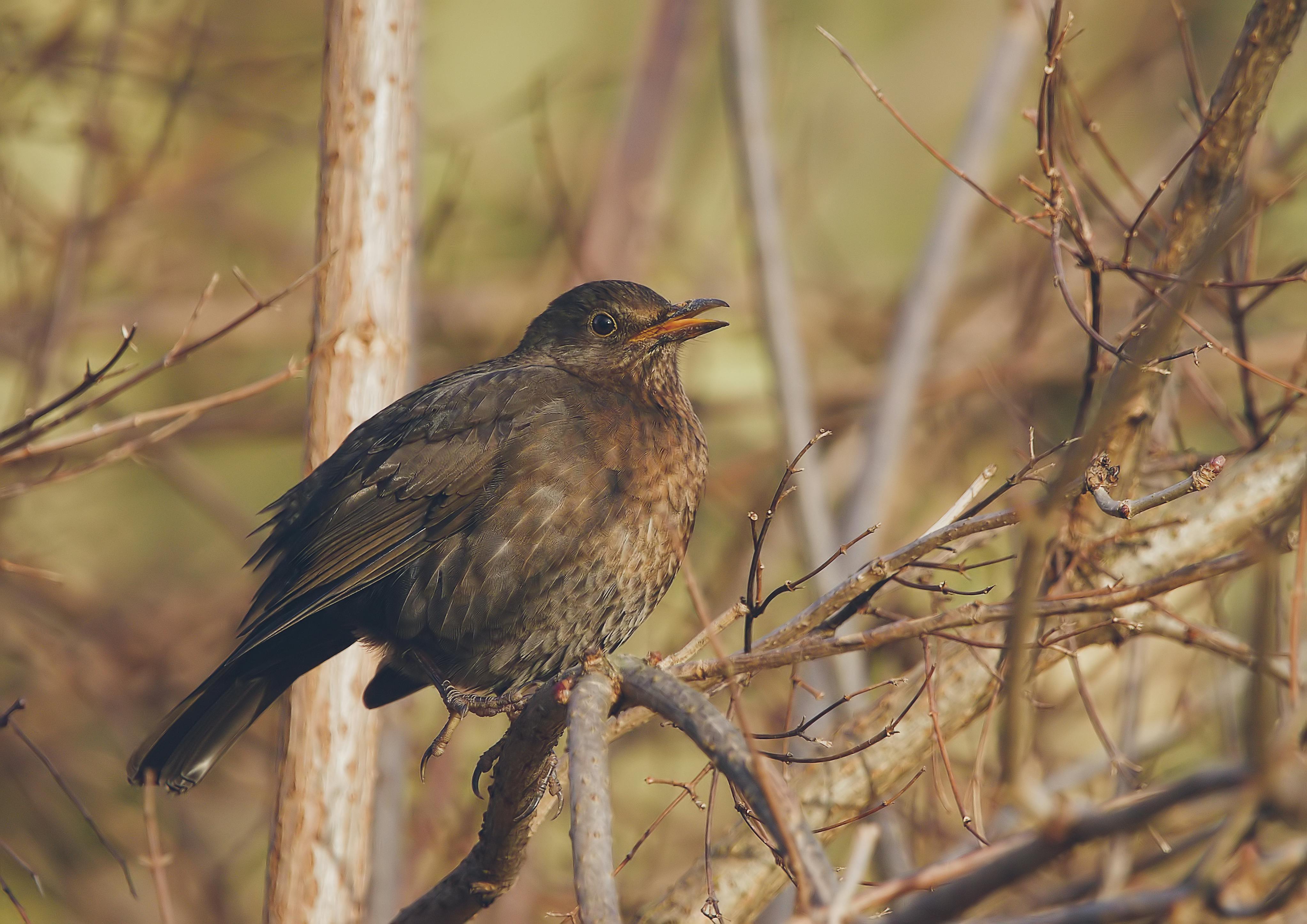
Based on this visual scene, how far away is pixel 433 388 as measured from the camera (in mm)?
4797

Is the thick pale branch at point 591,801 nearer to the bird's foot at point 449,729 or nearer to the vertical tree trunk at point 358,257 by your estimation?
the bird's foot at point 449,729

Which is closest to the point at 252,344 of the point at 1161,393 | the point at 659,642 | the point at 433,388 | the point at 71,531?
the point at 71,531

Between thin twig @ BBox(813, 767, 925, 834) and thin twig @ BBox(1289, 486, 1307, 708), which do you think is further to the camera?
thin twig @ BBox(813, 767, 925, 834)

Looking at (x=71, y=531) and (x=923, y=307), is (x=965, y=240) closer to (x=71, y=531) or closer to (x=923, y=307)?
(x=923, y=307)

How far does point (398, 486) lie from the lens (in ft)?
14.9

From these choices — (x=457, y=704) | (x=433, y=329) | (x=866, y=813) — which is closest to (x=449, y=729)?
(x=457, y=704)

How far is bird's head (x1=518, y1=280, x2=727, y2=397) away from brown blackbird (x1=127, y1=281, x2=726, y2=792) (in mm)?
237

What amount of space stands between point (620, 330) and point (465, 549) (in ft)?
4.02

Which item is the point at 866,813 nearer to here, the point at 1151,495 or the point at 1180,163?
the point at 1151,495

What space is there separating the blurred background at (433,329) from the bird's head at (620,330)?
62cm

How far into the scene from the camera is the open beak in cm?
492

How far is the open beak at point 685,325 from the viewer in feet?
16.1

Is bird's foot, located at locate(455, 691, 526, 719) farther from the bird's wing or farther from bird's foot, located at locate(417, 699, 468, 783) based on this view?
the bird's wing

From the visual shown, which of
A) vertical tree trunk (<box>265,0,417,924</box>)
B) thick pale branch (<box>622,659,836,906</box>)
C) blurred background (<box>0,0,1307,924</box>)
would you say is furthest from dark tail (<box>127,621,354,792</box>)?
thick pale branch (<box>622,659,836,906</box>)
